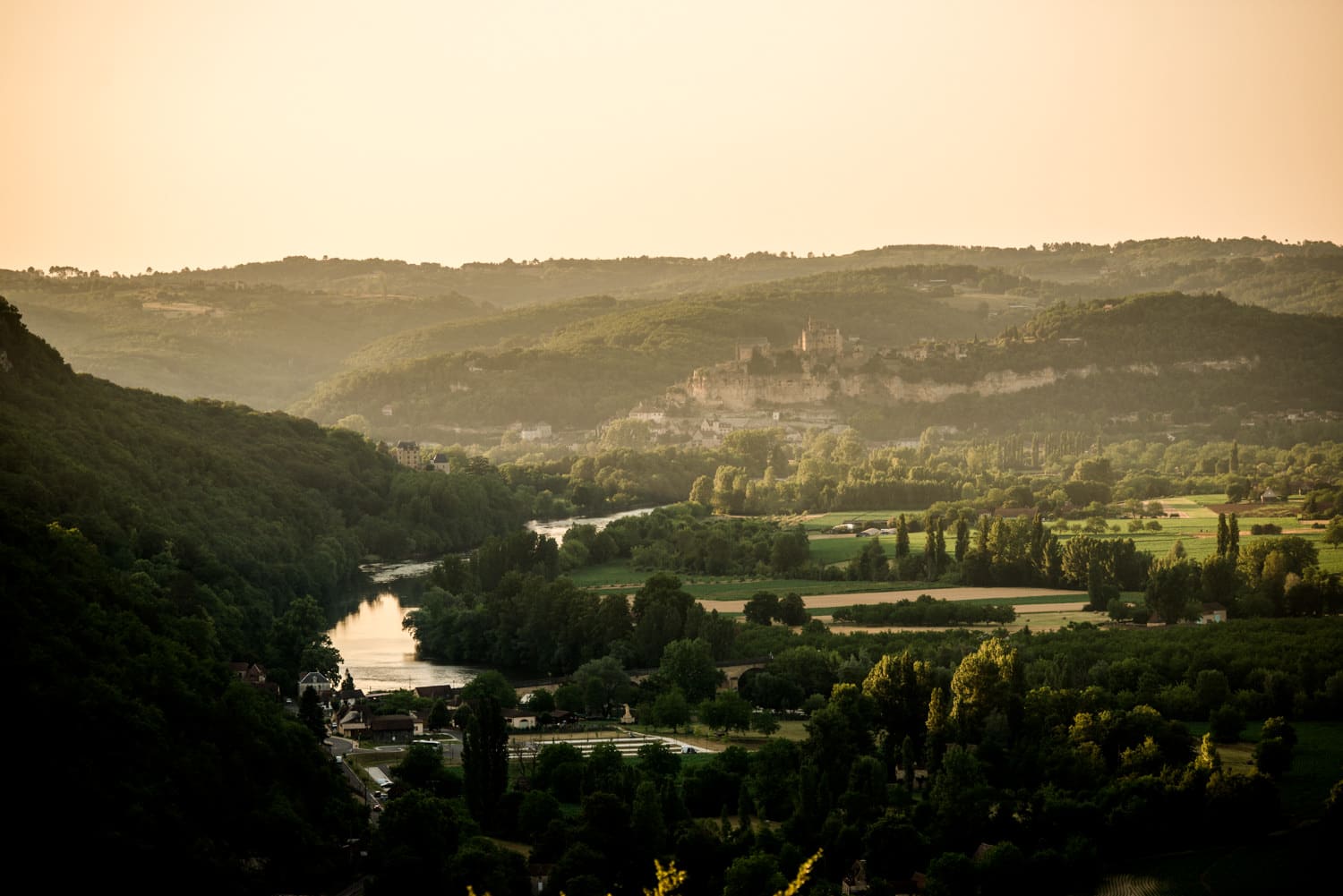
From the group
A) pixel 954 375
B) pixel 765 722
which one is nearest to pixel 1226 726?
pixel 765 722

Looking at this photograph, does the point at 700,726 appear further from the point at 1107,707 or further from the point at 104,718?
the point at 104,718

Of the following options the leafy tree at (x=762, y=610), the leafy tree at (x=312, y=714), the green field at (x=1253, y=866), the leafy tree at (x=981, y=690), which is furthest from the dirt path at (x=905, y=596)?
the green field at (x=1253, y=866)

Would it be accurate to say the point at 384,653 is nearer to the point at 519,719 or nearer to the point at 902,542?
the point at 519,719

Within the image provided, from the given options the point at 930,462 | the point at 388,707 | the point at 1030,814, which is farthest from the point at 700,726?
the point at 930,462

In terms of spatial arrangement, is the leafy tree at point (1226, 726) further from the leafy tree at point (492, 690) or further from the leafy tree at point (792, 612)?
the leafy tree at point (792, 612)

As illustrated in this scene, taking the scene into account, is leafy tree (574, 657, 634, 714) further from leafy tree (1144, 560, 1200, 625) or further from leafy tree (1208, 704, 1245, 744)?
leafy tree (1144, 560, 1200, 625)

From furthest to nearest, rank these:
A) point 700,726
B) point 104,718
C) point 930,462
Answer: point 930,462
point 700,726
point 104,718
